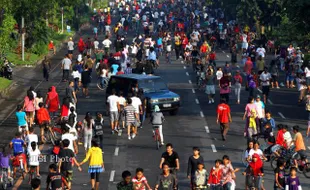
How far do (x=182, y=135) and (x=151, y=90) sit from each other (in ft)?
16.0

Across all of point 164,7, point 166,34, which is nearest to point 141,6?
point 164,7

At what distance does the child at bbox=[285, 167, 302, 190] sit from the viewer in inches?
935

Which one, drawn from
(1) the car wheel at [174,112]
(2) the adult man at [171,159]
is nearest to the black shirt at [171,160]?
(2) the adult man at [171,159]

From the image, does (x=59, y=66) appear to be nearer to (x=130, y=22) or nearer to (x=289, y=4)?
(x=289, y=4)

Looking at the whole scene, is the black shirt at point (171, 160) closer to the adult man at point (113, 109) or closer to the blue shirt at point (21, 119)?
the blue shirt at point (21, 119)

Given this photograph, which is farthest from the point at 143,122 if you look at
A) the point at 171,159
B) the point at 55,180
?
the point at 55,180

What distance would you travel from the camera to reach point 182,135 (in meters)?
36.2

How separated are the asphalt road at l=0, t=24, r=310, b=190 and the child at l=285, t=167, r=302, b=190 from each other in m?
3.58

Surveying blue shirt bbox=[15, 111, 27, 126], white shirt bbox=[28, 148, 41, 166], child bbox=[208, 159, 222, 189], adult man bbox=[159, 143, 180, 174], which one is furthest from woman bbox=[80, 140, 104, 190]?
blue shirt bbox=[15, 111, 27, 126]

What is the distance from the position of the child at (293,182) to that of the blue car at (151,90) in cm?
1624

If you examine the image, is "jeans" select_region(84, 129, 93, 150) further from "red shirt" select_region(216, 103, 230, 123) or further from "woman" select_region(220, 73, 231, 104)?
"woman" select_region(220, 73, 231, 104)

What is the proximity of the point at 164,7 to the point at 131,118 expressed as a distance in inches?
3268

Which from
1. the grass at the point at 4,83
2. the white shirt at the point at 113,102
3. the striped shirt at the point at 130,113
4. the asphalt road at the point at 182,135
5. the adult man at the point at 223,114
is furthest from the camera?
the grass at the point at 4,83

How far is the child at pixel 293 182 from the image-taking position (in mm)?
23750
